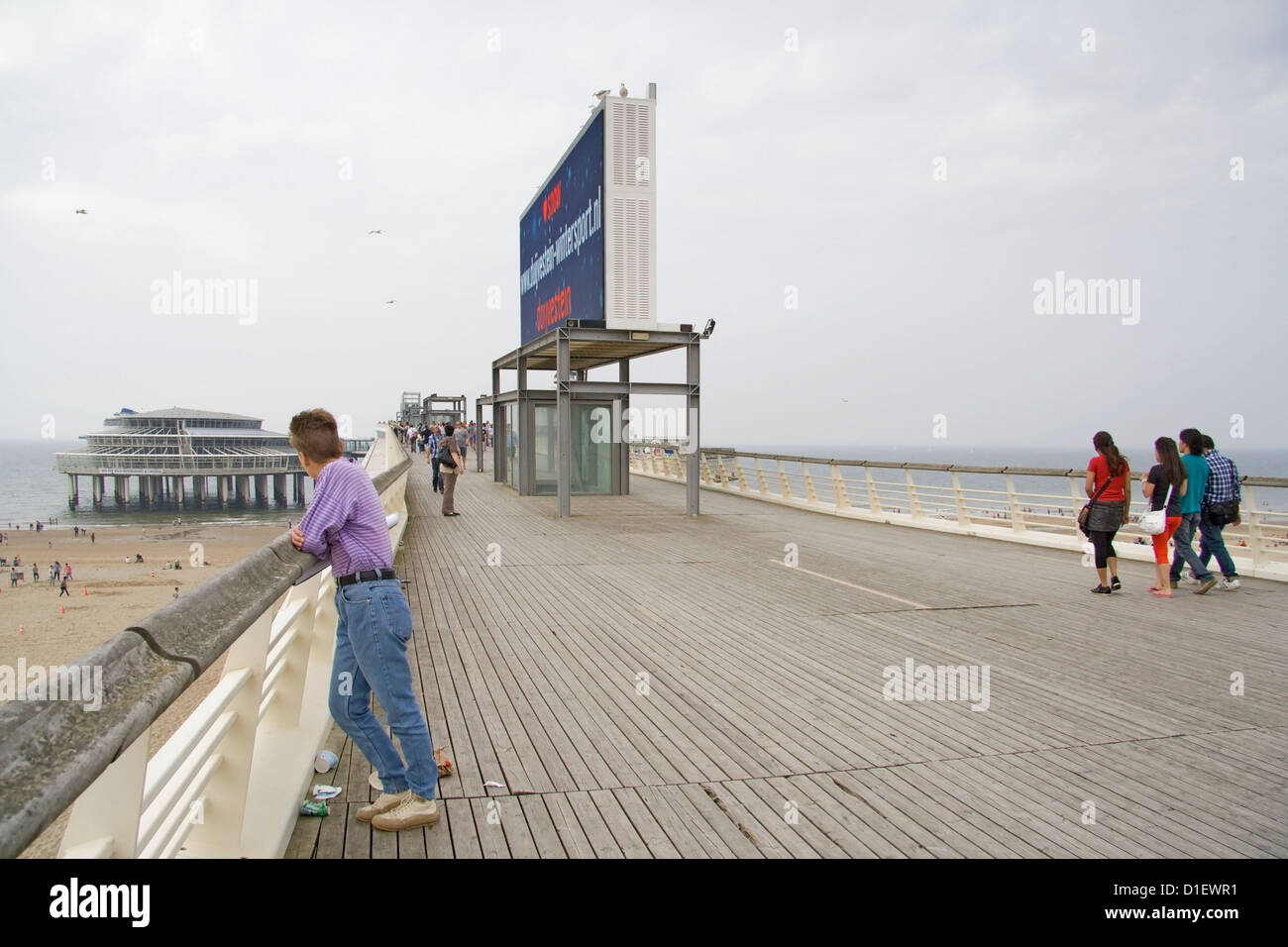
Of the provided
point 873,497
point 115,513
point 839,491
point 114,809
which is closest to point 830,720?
point 114,809

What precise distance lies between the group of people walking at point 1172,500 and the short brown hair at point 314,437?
27.4ft

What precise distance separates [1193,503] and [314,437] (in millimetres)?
9366

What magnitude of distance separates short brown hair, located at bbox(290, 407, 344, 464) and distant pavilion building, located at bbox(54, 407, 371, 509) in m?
90.2

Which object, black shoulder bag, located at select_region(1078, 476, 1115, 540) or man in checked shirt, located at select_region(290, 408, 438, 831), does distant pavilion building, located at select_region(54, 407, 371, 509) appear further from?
man in checked shirt, located at select_region(290, 408, 438, 831)

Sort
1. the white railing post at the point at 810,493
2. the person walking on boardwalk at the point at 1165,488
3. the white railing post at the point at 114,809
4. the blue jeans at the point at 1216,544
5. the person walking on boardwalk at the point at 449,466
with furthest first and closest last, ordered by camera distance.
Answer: the white railing post at the point at 810,493, the person walking on boardwalk at the point at 449,466, the blue jeans at the point at 1216,544, the person walking on boardwalk at the point at 1165,488, the white railing post at the point at 114,809

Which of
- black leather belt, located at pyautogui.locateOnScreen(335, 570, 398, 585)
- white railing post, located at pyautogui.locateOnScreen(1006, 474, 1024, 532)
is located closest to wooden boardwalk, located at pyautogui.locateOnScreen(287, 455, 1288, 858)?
black leather belt, located at pyautogui.locateOnScreen(335, 570, 398, 585)

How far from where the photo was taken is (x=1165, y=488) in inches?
360

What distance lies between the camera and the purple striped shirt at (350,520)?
10.7ft

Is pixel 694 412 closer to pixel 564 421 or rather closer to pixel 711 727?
pixel 564 421

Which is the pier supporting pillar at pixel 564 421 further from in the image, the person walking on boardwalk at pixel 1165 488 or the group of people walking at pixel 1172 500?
the person walking on boardwalk at pixel 1165 488

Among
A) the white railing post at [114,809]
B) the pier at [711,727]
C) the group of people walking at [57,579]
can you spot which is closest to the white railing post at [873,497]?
the pier at [711,727]

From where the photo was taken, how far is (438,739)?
189 inches
